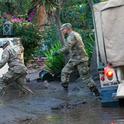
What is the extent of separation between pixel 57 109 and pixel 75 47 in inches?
95.3

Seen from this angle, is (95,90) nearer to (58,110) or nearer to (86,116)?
(58,110)

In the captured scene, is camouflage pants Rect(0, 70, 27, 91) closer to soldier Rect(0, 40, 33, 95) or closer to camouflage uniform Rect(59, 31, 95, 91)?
soldier Rect(0, 40, 33, 95)

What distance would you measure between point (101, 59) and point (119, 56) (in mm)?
790

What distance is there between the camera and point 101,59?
40.9ft

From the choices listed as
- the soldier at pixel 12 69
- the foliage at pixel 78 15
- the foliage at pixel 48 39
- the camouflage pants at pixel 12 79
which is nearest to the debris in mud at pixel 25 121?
the soldier at pixel 12 69

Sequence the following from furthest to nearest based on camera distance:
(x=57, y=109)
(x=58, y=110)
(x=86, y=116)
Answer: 1. (x=57, y=109)
2. (x=58, y=110)
3. (x=86, y=116)

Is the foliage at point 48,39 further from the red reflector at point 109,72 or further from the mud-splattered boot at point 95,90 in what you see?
the red reflector at point 109,72

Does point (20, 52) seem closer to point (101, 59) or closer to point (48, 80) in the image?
point (101, 59)

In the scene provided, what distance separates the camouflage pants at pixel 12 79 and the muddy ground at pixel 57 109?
1.01ft

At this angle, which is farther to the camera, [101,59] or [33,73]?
[33,73]

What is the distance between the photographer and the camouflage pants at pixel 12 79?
14.2 metres

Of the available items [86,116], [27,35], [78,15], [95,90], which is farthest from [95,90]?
[78,15]

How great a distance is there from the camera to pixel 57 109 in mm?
12320

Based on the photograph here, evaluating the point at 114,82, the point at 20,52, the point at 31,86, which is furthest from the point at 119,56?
the point at 31,86
